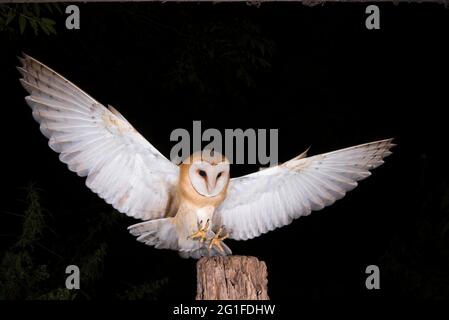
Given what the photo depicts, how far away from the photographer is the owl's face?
13.7 feet

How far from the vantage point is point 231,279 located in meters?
3.74

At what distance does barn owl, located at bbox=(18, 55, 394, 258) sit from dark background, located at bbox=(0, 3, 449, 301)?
4.89ft

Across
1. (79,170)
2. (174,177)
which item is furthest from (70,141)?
(174,177)

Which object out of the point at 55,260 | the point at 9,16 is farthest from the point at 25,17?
the point at 55,260

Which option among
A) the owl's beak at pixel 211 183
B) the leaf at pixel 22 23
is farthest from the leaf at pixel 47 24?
the owl's beak at pixel 211 183

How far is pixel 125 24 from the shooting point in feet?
20.6

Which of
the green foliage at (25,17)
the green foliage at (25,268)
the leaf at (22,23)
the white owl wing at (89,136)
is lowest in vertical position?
the green foliage at (25,268)

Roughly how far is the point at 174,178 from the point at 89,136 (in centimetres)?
45

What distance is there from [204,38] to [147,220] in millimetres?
1896

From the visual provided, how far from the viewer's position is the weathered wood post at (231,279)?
3732 millimetres

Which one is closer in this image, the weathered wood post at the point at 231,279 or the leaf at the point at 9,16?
the weathered wood post at the point at 231,279

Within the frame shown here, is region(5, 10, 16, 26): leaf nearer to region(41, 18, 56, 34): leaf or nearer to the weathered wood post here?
region(41, 18, 56, 34): leaf

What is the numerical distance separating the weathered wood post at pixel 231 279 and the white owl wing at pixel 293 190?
2.47 ft

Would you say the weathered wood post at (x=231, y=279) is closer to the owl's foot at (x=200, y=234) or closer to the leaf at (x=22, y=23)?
the owl's foot at (x=200, y=234)
